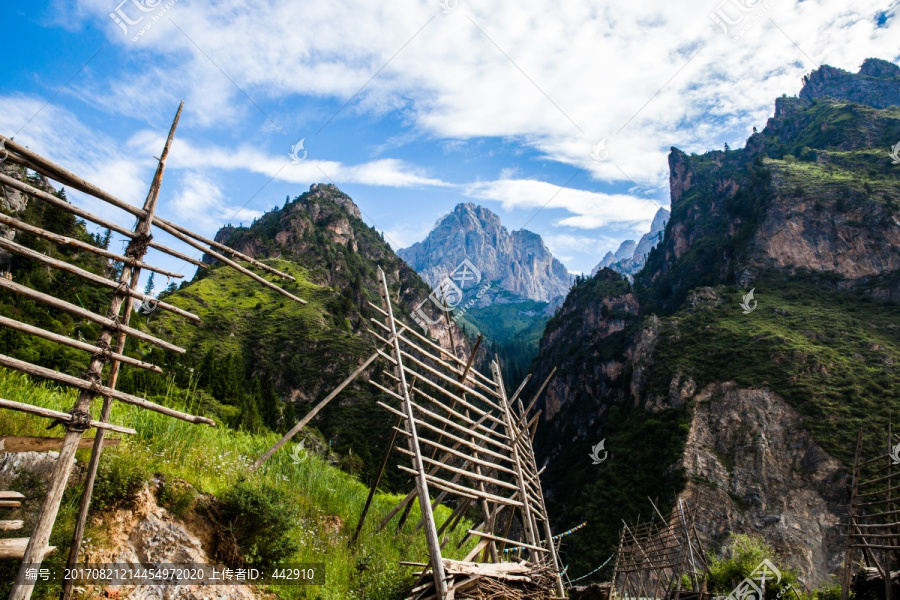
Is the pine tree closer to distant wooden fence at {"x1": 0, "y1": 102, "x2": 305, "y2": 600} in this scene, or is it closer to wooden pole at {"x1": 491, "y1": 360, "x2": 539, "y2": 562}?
wooden pole at {"x1": 491, "y1": 360, "x2": 539, "y2": 562}

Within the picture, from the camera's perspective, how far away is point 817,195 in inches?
2687

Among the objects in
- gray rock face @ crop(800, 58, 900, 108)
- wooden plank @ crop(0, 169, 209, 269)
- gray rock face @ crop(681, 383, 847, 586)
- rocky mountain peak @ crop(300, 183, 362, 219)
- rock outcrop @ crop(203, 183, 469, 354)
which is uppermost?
gray rock face @ crop(800, 58, 900, 108)

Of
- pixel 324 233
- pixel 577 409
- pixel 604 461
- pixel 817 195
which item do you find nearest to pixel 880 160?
pixel 817 195

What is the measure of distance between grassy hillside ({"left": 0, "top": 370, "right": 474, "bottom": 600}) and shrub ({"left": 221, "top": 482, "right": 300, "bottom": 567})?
0.01 meters

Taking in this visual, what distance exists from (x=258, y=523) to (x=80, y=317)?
105 inches

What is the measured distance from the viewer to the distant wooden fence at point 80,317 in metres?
3.00

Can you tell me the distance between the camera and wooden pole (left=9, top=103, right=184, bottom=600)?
2.83 metres

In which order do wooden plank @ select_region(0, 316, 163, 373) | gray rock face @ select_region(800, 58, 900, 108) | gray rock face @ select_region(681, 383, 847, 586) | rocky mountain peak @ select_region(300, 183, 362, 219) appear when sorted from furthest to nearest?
rocky mountain peak @ select_region(300, 183, 362, 219) → gray rock face @ select_region(800, 58, 900, 108) → gray rock face @ select_region(681, 383, 847, 586) → wooden plank @ select_region(0, 316, 163, 373)

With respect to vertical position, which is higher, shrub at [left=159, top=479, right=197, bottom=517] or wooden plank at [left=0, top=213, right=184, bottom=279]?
wooden plank at [left=0, top=213, right=184, bottom=279]

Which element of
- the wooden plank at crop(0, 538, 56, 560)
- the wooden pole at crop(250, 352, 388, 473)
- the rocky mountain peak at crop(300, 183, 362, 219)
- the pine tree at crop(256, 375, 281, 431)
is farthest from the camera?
the rocky mountain peak at crop(300, 183, 362, 219)

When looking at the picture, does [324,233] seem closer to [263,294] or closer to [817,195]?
[263,294]

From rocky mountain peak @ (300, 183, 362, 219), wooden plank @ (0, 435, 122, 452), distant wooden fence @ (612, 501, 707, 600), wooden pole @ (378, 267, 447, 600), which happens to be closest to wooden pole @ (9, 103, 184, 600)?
wooden plank @ (0, 435, 122, 452)

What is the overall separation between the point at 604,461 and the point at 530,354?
97.5 metres

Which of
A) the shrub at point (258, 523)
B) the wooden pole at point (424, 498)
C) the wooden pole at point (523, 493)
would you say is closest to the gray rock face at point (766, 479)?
the wooden pole at point (523, 493)
